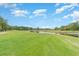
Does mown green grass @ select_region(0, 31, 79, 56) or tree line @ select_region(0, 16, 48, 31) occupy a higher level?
tree line @ select_region(0, 16, 48, 31)

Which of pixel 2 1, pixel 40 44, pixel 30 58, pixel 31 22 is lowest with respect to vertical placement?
pixel 30 58

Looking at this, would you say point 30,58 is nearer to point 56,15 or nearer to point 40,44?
point 40,44

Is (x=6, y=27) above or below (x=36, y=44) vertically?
above

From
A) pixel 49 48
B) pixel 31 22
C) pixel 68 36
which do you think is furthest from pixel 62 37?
pixel 31 22

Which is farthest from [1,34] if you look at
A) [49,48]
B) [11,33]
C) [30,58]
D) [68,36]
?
[68,36]

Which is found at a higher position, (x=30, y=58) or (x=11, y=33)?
(x=11, y=33)

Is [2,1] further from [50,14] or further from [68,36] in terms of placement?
[68,36]
